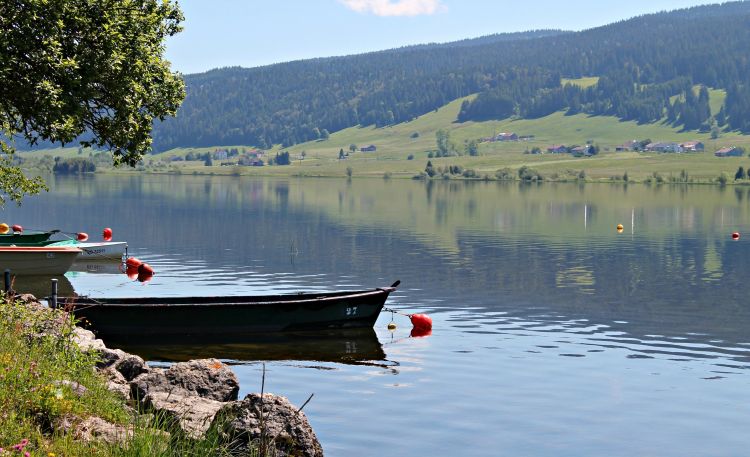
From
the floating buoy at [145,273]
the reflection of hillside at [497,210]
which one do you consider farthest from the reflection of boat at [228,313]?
the reflection of hillside at [497,210]

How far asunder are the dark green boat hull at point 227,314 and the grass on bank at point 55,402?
51.5ft

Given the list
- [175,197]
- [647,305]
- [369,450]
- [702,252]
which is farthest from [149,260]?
[175,197]

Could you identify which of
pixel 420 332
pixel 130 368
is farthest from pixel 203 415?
pixel 420 332

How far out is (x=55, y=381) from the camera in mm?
22234

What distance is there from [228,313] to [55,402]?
2330 cm

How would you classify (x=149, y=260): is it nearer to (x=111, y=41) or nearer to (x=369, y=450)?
(x=111, y=41)

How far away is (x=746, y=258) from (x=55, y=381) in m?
74.6

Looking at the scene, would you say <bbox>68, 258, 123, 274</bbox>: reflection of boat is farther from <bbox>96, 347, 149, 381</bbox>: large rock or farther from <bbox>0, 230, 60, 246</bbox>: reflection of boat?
<bbox>96, 347, 149, 381</bbox>: large rock

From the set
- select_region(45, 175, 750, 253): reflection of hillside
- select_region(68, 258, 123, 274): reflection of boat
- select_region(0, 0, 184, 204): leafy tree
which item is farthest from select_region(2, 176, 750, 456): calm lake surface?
select_region(0, 0, 184, 204): leafy tree

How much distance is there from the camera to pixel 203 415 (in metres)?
24.0

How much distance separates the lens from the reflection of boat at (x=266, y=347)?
41281 millimetres

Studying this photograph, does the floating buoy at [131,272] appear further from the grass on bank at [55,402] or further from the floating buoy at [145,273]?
the grass on bank at [55,402]

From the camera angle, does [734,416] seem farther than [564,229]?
No

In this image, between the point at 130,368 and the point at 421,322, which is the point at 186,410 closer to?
the point at 130,368
